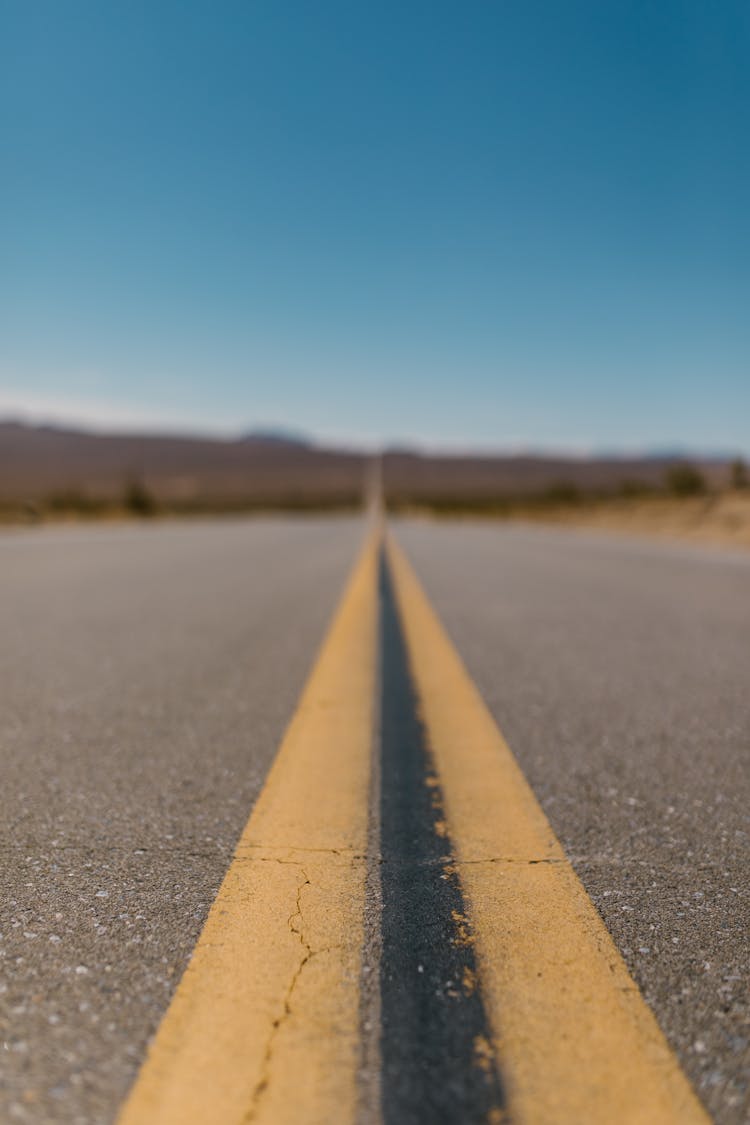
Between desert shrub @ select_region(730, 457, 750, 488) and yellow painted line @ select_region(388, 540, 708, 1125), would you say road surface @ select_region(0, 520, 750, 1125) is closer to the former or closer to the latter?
yellow painted line @ select_region(388, 540, 708, 1125)

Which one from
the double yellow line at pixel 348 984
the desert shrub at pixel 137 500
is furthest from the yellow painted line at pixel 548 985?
the desert shrub at pixel 137 500

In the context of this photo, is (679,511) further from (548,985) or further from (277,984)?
(277,984)

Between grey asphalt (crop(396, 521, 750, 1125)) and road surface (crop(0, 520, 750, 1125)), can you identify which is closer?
road surface (crop(0, 520, 750, 1125))

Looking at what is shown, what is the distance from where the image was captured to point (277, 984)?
108 centimetres

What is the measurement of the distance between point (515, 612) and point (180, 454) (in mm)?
141996

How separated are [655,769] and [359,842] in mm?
927

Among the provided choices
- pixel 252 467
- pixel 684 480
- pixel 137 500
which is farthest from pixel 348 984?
pixel 252 467

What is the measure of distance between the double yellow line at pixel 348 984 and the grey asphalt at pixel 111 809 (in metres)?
0.06

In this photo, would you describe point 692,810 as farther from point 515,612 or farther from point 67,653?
→ point 515,612

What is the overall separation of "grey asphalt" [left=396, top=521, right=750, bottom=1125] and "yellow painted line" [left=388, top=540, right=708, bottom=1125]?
1.2 inches

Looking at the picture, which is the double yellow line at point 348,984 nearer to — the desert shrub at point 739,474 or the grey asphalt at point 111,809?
the grey asphalt at point 111,809

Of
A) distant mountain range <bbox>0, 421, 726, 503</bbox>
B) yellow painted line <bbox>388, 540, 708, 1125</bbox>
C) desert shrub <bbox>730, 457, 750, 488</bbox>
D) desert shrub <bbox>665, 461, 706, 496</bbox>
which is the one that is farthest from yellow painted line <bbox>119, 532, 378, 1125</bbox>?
distant mountain range <bbox>0, 421, 726, 503</bbox>

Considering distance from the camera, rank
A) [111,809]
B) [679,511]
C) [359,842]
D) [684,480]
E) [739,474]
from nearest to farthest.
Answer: [359,842]
[111,809]
[679,511]
[739,474]
[684,480]

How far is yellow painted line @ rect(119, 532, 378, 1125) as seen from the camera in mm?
872
